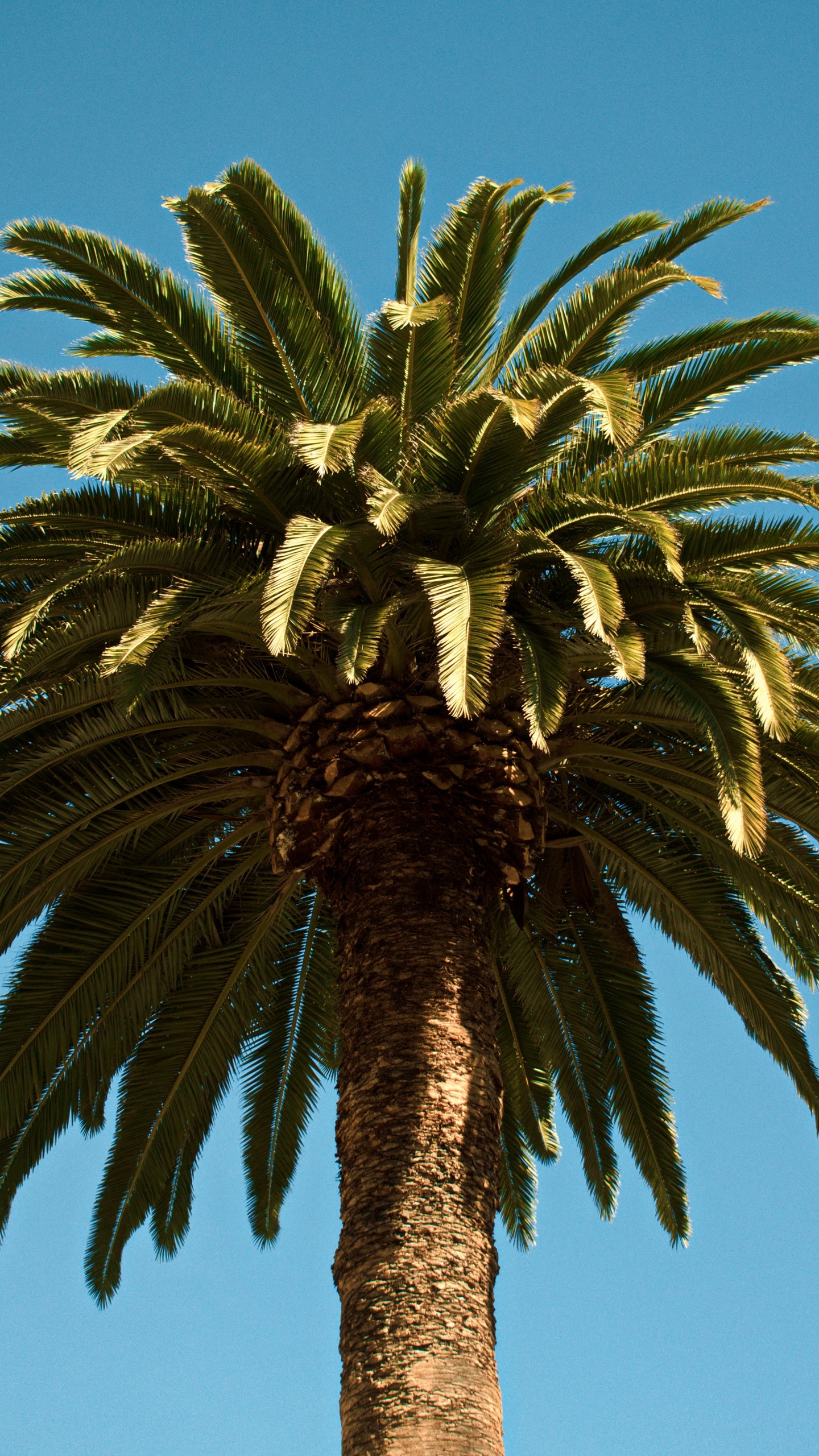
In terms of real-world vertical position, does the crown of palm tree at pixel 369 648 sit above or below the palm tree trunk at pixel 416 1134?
above

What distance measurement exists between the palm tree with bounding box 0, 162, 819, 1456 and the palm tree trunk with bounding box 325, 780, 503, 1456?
2 centimetres

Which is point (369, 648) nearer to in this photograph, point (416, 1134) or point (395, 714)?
point (395, 714)

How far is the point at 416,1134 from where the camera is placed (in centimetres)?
700

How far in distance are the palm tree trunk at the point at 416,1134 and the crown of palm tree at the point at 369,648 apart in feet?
1.54

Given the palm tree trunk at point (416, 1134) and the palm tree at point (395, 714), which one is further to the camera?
the palm tree at point (395, 714)

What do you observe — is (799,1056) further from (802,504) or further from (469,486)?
(469,486)

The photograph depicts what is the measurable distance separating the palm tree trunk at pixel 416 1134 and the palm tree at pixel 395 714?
21 mm

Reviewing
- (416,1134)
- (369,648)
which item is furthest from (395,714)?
(416,1134)

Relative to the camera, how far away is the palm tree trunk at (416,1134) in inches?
248

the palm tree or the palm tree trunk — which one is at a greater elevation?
the palm tree

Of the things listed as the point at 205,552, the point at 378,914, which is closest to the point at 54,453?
the point at 205,552

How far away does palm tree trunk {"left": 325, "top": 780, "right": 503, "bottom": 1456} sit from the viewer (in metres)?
6.29

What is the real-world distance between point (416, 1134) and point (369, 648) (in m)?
2.45

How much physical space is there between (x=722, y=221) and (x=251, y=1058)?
6.77 meters
